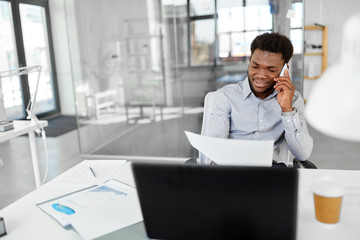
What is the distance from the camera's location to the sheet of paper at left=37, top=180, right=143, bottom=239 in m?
1.08

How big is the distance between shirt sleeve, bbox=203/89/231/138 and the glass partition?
156 centimetres

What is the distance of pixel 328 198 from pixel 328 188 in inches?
1.6

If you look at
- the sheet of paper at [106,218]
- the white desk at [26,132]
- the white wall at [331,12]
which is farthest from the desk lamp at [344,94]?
the white wall at [331,12]

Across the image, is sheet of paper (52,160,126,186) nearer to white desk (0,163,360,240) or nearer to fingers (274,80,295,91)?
white desk (0,163,360,240)

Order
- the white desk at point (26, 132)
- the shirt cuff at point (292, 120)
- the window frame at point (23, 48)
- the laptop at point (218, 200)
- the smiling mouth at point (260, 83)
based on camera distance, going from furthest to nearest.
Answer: the window frame at point (23, 48), the white desk at point (26, 132), the smiling mouth at point (260, 83), the shirt cuff at point (292, 120), the laptop at point (218, 200)

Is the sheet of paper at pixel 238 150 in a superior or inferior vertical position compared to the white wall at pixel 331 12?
inferior

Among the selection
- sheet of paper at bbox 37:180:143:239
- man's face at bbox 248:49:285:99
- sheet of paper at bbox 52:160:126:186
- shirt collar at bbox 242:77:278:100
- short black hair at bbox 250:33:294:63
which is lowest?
sheet of paper at bbox 37:180:143:239

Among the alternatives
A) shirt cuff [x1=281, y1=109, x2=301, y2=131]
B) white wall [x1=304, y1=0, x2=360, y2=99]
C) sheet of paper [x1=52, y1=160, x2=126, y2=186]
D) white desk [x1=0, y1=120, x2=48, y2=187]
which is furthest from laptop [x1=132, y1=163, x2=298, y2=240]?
white wall [x1=304, y1=0, x2=360, y2=99]

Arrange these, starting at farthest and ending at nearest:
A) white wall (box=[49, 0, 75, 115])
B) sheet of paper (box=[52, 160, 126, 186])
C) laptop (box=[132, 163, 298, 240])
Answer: white wall (box=[49, 0, 75, 115]) < sheet of paper (box=[52, 160, 126, 186]) < laptop (box=[132, 163, 298, 240])

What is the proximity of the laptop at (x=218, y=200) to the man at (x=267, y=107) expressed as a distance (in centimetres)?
97

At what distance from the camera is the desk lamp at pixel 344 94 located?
51cm

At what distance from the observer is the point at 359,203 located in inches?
46.1

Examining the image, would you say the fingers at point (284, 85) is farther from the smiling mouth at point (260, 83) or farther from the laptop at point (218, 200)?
the laptop at point (218, 200)

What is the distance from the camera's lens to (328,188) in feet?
3.20
